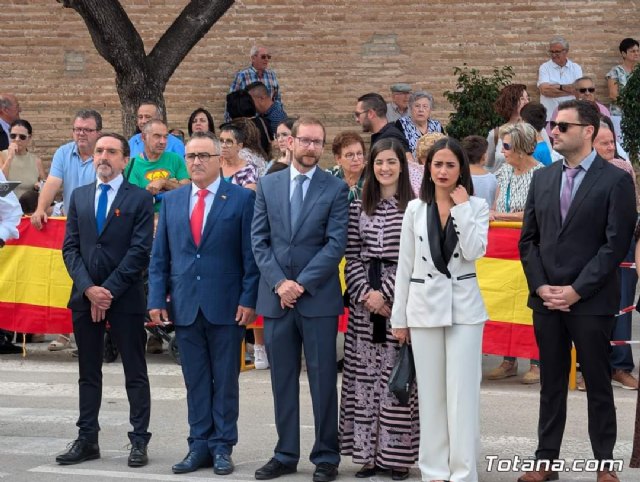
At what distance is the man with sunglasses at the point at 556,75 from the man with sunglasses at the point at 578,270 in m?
11.5

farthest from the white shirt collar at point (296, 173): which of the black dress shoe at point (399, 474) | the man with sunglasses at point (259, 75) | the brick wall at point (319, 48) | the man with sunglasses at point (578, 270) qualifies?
the brick wall at point (319, 48)

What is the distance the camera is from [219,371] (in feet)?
27.8

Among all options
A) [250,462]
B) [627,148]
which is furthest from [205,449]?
[627,148]

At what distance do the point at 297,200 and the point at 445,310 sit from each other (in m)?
1.33

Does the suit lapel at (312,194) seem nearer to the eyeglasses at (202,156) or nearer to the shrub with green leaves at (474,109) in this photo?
the eyeglasses at (202,156)

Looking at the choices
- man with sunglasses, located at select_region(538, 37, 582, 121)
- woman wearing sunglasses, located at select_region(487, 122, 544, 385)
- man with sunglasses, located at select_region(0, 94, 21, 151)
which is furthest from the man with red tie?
man with sunglasses, located at select_region(538, 37, 582, 121)

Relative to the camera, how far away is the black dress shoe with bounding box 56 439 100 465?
28.1 feet

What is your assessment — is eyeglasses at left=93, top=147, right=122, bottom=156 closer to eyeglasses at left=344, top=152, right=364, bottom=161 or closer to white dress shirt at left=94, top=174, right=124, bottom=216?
white dress shirt at left=94, top=174, right=124, bottom=216

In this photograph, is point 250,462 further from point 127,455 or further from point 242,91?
point 242,91

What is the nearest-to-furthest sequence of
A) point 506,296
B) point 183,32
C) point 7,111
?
point 506,296, point 183,32, point 7,111

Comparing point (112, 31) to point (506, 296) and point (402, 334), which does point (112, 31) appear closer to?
point (506, 296)

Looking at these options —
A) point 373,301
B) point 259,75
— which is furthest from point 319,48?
point 373,301

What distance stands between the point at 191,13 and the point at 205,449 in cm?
958

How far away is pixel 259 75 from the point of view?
1939 cm
